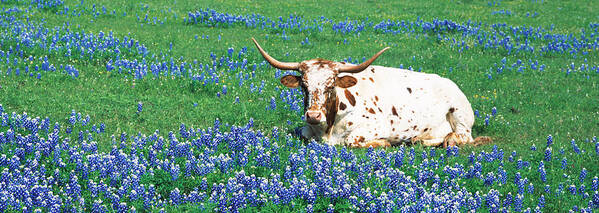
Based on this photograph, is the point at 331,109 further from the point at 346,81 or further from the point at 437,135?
the point at 437,135

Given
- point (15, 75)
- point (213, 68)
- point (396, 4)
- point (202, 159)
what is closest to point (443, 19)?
point (396, 4)

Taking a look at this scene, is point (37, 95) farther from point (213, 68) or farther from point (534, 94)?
point (534, 94)

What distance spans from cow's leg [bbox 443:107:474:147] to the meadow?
0.57 metres

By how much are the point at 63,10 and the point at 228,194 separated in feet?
49.7

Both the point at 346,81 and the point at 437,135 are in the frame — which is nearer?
the point at 346,81

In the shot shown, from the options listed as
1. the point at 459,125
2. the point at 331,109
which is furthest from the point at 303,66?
the point at 459,125

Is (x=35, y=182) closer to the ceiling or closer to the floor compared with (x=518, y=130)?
closer to the ceiling

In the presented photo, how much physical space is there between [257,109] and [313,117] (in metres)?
3.00

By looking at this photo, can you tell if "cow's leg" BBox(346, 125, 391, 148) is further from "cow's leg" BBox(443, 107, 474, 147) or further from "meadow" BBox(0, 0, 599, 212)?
"cow's leg" BBox(443, 107, 474, 147)

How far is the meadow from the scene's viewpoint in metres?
7.09

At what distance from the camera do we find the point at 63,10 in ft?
65.4

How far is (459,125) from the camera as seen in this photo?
37.2 feet

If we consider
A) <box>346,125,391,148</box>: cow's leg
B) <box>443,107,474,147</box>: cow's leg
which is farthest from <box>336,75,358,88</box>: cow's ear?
<box>443,107,474,147</box>: cow's leg

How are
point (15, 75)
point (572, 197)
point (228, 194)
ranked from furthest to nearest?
1. point (15, 75)
2. point (572, 197)
3. point (228, 194)
